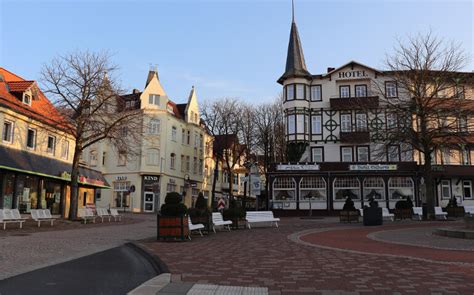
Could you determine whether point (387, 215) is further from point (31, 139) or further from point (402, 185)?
point (31, 139)

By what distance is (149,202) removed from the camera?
49.3 m

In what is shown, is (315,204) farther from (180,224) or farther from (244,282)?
(244,282)

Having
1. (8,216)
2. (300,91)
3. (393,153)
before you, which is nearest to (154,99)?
(300,91)

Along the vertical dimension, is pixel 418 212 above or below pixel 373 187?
below

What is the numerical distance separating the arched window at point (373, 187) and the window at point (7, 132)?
97.8 ft

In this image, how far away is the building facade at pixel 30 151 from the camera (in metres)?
25.3

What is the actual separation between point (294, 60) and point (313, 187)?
47.6 ft

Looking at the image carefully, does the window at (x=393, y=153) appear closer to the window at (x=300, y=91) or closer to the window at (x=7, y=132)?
the window at (x=300, y=91)

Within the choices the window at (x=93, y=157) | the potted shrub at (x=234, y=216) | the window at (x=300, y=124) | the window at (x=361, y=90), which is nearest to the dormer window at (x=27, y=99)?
the potted shrub at (x=234, y=216)

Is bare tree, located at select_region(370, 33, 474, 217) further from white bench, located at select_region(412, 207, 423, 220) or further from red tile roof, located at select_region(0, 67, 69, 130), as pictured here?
red tile roof, located at select_region(0, 67, 69, 130)

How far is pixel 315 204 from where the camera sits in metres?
40.7

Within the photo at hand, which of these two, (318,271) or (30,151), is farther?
(30,151)

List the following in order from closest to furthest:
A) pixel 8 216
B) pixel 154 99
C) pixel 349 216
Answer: pixel 8 216
pixel 349 216
pixel 154 99

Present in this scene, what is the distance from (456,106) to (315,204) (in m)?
16.3
